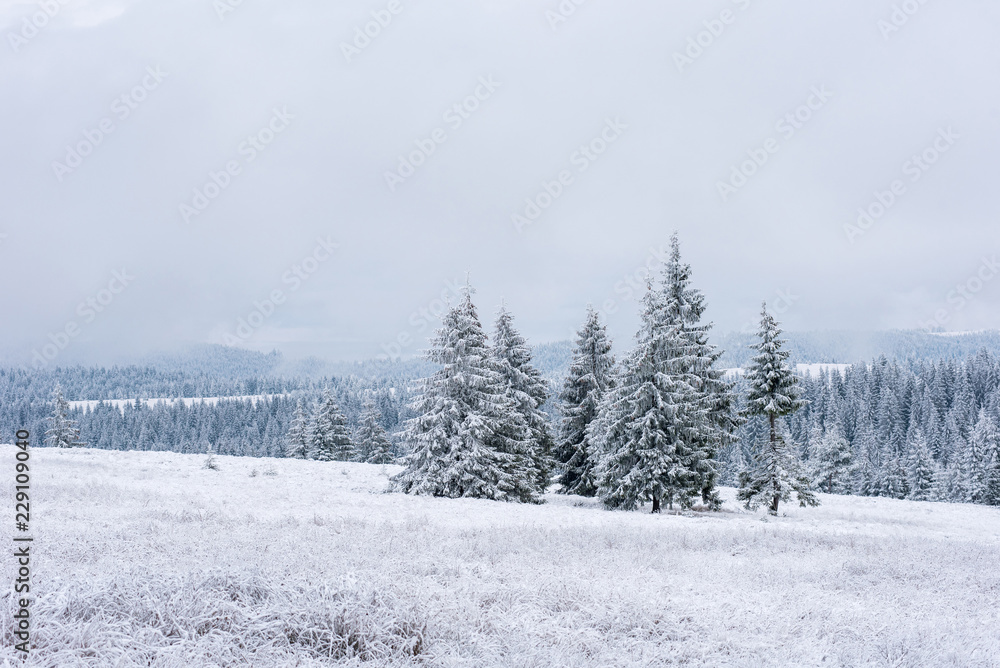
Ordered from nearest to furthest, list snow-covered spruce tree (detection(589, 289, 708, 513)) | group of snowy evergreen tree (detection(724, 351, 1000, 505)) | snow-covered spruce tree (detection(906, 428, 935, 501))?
snow-covered spruce tree (detection(589, 289, 708, 513)) < group of snowy evergreen tree (detection(724, 351, 1000, 505)) < snow-covered spruce tree (detection(906, 428, 935, 501))

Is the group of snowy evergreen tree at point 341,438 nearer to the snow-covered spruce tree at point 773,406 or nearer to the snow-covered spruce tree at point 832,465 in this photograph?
the snow-covered spruce tree at point 773,406

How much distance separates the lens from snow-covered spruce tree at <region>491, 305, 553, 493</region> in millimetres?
29453

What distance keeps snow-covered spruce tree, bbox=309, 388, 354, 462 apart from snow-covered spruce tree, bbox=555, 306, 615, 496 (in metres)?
31.8

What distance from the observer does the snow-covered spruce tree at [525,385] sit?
96.6 ft

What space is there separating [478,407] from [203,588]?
19.5 metres

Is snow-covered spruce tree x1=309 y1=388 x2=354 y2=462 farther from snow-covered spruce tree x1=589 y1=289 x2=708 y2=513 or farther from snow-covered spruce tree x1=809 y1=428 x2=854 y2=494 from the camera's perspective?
snow-covered spruce tree x1=809 y1=428 x2=854 y2=494

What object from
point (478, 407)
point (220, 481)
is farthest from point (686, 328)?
point (220, 481)

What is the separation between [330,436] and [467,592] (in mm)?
52007

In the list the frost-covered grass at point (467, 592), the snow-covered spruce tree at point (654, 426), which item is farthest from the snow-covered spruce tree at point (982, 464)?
the frost-covered grass at point (467, 592)

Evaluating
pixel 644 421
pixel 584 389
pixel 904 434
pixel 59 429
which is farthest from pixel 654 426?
pixel 904 434

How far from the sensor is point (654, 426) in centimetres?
2391

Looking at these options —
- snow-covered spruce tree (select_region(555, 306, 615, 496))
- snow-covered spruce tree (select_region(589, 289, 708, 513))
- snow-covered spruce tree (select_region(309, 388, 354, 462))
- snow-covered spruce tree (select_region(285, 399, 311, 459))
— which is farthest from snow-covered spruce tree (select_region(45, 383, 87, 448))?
snow-covered spruce tree (select_region(589, 289, 708, 513))

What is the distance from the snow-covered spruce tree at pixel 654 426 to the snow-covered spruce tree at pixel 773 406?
3160 millimetres

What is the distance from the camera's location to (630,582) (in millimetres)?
8617
